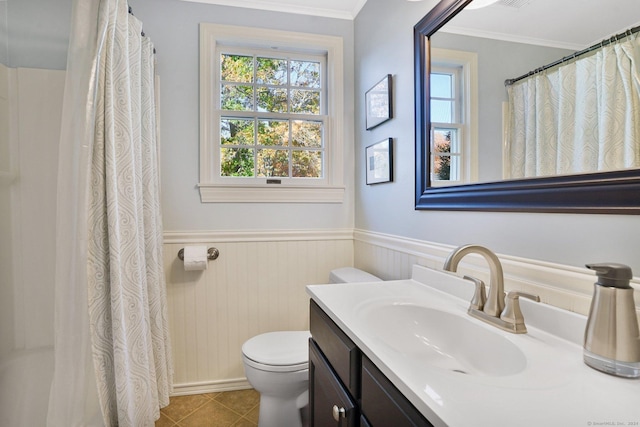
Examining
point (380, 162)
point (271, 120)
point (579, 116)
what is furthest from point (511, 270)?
point (271, 120)

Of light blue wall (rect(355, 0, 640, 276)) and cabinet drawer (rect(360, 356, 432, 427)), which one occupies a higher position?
light blue wall (rect(355, 0, 640, 276))

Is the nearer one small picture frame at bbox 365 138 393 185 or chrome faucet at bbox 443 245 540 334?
chrome faucet at bbox 443 245 540 334

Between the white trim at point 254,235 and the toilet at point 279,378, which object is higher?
the white trim at point 254,235

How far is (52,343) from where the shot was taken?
40.1 inches

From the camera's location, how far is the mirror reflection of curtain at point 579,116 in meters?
0.70

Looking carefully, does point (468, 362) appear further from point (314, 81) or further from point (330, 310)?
point (314, 81)

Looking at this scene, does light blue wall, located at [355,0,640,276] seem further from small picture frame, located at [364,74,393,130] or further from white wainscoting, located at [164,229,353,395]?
white wainscoting, located at [164,229,353,395]

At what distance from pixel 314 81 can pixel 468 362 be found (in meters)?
1.90

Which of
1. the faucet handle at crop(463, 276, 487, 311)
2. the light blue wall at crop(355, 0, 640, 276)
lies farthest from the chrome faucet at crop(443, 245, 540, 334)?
the light blue wall at crop(355, 0, 640, 276)

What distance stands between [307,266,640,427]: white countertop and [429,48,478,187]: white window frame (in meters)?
0.48

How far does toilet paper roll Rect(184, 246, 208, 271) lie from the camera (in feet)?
6.28

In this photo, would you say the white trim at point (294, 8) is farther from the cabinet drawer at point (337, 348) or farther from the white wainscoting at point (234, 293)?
the cabinet drawer at point (337, 348)

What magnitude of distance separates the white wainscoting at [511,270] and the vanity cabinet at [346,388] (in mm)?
499

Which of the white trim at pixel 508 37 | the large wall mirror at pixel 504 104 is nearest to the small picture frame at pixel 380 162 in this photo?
the large wall mirror at pixel 504 104
